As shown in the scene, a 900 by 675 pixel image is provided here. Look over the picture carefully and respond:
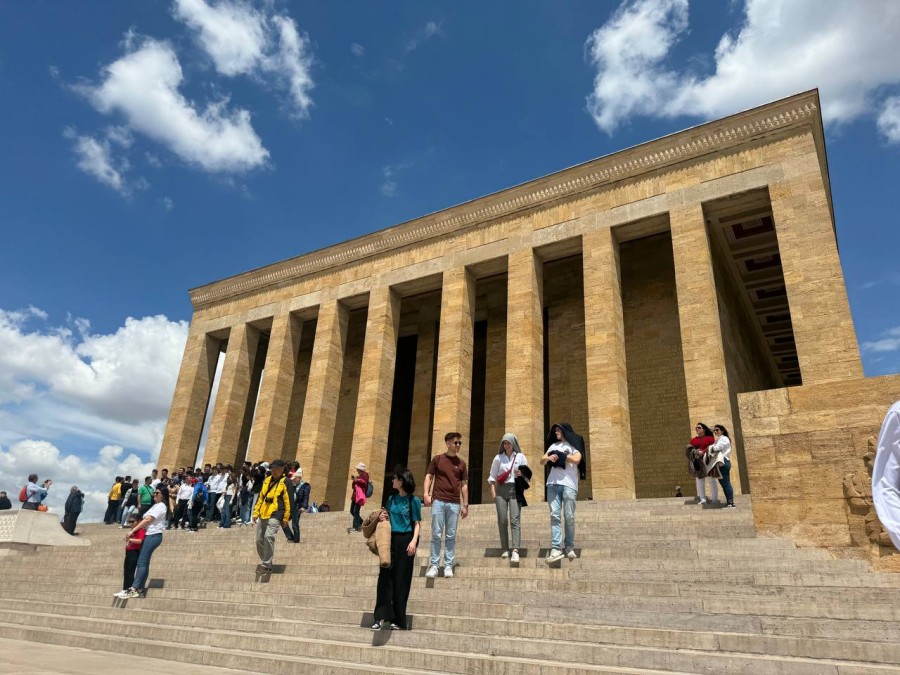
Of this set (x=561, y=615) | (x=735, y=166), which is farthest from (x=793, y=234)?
(x=561, y=615)

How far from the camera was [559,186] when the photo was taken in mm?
16641

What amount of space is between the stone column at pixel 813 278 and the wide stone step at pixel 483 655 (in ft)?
30.6

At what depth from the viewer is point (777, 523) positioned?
6469 millimetres

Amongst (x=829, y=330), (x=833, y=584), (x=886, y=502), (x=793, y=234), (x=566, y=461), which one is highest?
(x=793, y=234)

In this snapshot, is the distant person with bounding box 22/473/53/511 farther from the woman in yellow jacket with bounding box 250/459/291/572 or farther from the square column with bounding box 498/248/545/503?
the square column with bounding box 498/248/545/503

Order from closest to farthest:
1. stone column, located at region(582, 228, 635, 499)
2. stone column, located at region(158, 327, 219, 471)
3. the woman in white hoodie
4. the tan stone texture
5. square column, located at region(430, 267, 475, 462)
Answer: the woman in white hoodie, stone column, located at region(582, 228, 635, 499), the tan stone texture, square column, located at region(430, 267, 475, 462), stone column, located at region(158, 327, 219, 471)

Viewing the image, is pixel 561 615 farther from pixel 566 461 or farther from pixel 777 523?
pixel 777 523

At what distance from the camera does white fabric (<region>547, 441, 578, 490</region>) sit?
6527 millimetres

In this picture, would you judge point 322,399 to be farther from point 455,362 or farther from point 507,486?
point 507,486

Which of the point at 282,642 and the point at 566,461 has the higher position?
the point at 566,461

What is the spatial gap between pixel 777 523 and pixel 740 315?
49.8 ft

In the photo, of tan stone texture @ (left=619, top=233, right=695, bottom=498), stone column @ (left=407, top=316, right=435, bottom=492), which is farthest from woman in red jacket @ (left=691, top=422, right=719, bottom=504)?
stone column @ (left=407, top=316, right=435, bottom=492)

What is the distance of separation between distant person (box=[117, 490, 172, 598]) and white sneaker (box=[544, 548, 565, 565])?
15.9ft

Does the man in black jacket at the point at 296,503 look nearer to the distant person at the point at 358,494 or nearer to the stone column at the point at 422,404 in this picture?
the distant person at the point at 358,494
